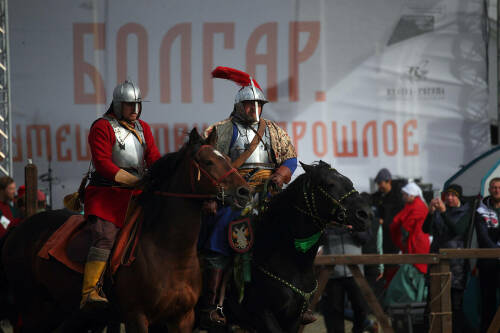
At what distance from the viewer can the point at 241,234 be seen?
6191 millimetres

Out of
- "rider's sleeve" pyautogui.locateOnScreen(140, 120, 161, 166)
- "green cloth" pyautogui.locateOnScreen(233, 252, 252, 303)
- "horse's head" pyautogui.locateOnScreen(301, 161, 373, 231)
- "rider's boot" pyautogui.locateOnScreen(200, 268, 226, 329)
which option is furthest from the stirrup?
"rider's sleeve" pyautogui.locateOnScreen(140, 120, 161, 166)

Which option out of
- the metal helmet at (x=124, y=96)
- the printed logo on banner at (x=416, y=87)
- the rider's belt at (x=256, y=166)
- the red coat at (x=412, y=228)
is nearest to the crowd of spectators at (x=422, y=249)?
the red coat at (x=412, y=228)

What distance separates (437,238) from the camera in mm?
8727

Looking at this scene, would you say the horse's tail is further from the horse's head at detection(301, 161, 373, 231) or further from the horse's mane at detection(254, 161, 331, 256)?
the horse's head at detection(301, 161, 373, 231)

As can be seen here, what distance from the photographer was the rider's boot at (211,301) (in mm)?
6020

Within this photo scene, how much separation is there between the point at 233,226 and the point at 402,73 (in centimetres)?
840

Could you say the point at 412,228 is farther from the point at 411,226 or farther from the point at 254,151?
the point at 254,151

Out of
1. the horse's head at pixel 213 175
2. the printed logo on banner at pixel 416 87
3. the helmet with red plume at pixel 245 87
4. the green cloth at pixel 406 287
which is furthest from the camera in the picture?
the printed logo on banner at pixel 416 87

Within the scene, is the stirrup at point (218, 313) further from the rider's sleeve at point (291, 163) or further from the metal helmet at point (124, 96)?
the metal helmet at point (124, 96)

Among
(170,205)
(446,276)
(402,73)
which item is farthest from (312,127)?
(170,205)

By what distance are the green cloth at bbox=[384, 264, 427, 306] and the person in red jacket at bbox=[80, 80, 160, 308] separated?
3915mm

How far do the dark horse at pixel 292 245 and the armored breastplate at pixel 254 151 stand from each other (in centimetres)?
46

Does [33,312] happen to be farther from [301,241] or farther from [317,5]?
[317,5]

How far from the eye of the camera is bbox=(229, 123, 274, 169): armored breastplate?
6469 mm
